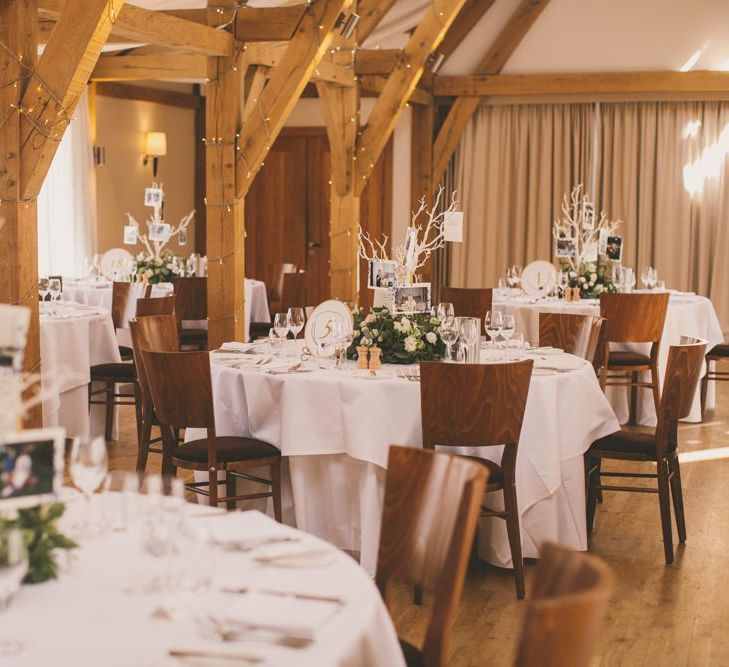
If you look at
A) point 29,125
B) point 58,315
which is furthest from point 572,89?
point 29,125

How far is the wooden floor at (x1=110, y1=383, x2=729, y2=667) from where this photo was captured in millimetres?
3992

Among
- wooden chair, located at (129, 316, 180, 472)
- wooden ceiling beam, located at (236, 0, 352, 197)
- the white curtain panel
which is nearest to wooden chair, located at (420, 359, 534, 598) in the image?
wooden chair, located at (129, 316, 180, 472)

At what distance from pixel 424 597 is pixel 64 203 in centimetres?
746

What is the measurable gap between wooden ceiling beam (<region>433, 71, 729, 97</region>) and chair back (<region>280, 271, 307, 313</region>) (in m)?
3.36

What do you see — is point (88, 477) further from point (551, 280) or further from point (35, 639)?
point (551, 280)

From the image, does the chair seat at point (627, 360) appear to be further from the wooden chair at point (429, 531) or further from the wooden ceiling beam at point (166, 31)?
the wooden chair at point (429, 531)

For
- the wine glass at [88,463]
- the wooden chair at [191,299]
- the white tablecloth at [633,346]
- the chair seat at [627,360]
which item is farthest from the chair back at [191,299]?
the wine glass at [88,463]

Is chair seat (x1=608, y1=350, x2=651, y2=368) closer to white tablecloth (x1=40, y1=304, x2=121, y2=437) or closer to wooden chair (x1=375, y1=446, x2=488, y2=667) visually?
white tablecloth (x1=40, y1=304, x2=121, y2=437)

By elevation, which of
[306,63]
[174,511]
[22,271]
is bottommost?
[174,511]

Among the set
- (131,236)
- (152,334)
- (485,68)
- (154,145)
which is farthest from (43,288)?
(485,68)

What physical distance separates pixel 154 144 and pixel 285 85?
5068mm

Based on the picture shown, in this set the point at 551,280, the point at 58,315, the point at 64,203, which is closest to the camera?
the point at 58,315

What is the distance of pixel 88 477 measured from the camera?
7.63 feet

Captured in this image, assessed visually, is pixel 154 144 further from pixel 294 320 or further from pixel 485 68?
pixel 294 320
